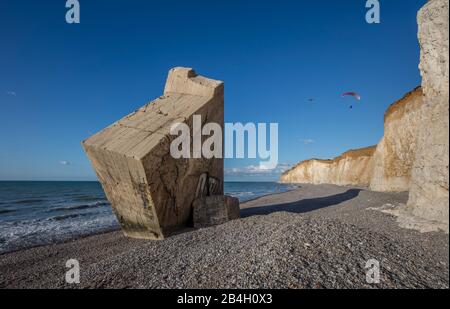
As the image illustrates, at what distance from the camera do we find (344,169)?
1484 inches

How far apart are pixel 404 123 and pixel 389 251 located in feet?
43.7

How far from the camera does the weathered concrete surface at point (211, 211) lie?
769 centimetres

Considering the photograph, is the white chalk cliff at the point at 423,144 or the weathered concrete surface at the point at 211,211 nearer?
the white chalk cliff at the point at 423,144

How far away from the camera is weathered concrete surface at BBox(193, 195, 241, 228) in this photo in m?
7.69

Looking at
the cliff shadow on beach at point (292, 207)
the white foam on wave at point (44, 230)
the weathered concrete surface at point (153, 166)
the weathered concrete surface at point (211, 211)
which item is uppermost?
the weathered concrete surface at point (153, 166)

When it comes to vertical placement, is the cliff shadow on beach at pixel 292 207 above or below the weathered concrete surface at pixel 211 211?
below

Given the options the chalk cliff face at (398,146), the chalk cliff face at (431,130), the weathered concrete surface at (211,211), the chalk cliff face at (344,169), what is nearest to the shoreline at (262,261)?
the chalk cliff face at (431,130)

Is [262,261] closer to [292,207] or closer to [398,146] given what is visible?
[292,207]

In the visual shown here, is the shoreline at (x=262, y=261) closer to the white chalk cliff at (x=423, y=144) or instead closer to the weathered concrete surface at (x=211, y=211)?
the white chalk cliff at (x=423, y=144)

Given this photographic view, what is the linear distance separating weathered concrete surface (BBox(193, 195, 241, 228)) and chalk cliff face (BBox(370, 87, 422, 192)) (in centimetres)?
1072

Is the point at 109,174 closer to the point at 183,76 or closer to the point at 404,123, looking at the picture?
the point at 183,76
